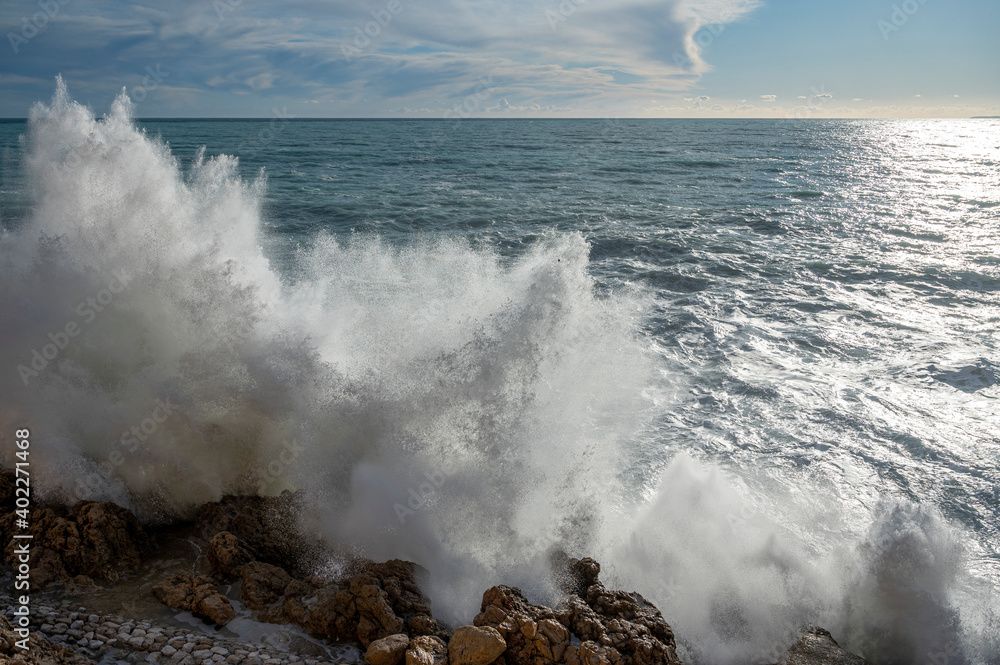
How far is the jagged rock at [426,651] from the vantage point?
4.07m

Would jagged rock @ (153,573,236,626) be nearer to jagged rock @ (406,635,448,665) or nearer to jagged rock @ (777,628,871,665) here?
jagged rock @ (406,635,448,665)

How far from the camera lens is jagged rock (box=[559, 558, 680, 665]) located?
4.18m

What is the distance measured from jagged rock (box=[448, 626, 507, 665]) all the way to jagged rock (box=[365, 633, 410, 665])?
383mm

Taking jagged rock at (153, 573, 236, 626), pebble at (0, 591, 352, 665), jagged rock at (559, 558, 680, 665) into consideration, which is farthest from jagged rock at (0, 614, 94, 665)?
jagged rock at (559, 558, 680, 665)

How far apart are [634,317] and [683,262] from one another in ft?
15.7

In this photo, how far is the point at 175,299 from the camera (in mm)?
7051

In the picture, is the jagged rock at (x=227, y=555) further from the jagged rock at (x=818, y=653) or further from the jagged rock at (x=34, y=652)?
the jagged rock at (x=818, y=653)

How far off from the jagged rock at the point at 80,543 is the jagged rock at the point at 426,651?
2964 mm

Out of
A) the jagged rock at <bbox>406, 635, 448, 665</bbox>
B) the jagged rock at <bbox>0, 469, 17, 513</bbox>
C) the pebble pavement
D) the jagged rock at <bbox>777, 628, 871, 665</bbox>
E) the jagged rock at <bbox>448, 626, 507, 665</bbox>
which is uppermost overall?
the jagged rock at <bbox>0, 469, 17, 513</bbox>

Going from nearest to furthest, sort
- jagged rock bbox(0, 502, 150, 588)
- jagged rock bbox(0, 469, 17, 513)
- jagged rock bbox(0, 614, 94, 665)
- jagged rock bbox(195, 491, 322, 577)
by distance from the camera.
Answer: jagged rock bbox(0, 614, 94, 665), jagged rock bbox(0, 502, 150, 588), jagged rock bbox(195, 491, 322, 577), jagged rock bbox(0, 469, 17, 513)

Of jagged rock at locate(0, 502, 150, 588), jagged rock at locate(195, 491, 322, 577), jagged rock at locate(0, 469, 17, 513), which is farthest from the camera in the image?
jagged rock at locate(0, 469, 17, 513)

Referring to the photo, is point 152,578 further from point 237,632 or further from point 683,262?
point 683,262

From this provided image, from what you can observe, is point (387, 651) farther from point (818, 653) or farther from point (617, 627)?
point (818, 653)

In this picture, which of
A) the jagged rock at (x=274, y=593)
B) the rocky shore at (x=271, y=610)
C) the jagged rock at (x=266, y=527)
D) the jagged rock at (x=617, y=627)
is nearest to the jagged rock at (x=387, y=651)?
the rocky shore at (x=271, y=610)
